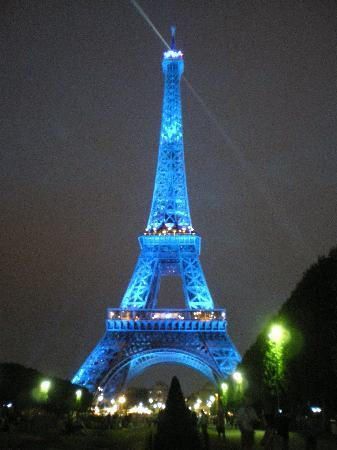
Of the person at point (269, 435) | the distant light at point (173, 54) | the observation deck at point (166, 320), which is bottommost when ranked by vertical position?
the person at point (269, 435)

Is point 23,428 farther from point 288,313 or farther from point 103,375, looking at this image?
point 103,375

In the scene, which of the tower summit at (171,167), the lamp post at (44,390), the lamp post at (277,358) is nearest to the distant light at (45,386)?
the lamp post at (44,390)

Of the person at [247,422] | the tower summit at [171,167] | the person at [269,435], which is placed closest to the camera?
the person at [269,435]

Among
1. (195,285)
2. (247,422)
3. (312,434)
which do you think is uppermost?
(195,285)

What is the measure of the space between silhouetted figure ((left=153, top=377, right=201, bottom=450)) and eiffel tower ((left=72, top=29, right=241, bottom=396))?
49.2 meters

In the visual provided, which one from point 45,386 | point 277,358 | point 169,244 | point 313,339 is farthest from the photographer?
point 169,244

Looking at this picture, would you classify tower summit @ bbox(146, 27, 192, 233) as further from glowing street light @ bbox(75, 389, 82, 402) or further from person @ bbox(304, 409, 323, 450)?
person @ bbox(304, 409, 323, 450)

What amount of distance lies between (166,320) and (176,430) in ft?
180

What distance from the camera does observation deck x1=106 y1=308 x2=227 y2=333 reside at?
70.4 meters

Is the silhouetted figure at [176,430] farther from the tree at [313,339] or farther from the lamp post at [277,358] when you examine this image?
the lamp post at [277,358]

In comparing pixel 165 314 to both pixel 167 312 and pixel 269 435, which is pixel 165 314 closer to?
pixel 167 312

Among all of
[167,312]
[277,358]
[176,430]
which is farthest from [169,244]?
[176,430]

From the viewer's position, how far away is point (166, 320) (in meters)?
71.6

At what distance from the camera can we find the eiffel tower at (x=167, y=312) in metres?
67.9
